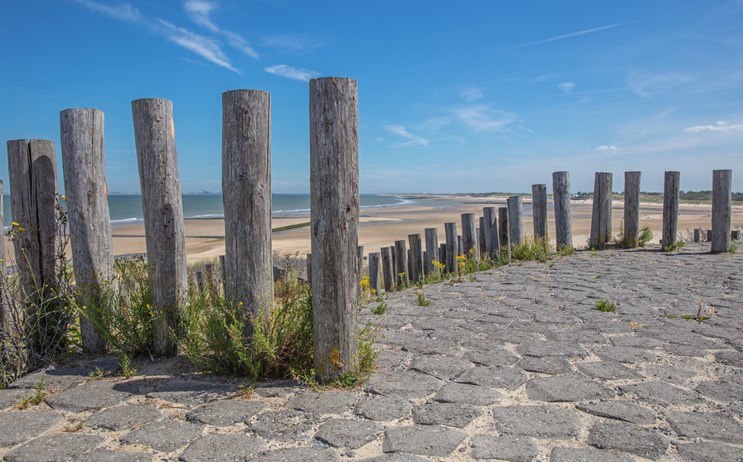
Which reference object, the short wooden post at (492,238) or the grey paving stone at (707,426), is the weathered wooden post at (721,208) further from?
the grey paving stone at (707,426)

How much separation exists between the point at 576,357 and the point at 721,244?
786 centimetres

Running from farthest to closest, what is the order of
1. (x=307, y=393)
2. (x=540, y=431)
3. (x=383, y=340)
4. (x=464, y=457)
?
(x=383, y=340), (x=307, y=393), (x=540, y=431), (x=464, y=457)

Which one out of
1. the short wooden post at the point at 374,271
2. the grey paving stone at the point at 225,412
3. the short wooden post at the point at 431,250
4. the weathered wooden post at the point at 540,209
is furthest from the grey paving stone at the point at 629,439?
the weathered wooden post at the point at 540,209

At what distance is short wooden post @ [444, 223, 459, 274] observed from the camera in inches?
366

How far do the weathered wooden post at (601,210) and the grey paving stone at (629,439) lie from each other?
8.51 m

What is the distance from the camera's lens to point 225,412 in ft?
11.5

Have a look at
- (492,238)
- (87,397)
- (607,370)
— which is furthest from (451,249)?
(87,397)

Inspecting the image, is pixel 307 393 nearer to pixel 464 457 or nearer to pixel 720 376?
pixel 464 457

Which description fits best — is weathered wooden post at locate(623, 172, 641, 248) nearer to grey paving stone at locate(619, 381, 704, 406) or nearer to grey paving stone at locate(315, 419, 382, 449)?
grey paving stone at locate(619, 381, 704, 406)

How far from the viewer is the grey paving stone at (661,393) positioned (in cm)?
366

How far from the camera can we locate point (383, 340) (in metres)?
5.19

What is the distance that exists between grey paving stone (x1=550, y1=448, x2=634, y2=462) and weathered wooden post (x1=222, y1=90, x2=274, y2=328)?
7.43 feet

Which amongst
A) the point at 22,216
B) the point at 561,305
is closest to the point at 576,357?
the point at 561,305

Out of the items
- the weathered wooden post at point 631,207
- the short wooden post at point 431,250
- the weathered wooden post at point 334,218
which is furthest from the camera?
the weathered wooden post at point 631,207
